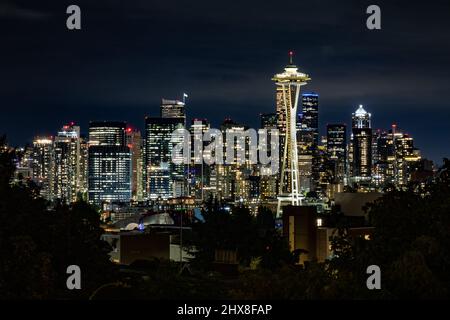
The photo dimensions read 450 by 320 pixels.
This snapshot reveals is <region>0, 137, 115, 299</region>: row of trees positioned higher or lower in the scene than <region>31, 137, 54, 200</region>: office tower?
lower

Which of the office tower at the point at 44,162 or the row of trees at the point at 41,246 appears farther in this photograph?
the office tower at the point at 44,162

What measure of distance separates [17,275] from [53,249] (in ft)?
23.3

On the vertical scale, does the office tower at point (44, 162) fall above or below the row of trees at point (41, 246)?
above

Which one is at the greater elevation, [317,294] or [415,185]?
[415,185]

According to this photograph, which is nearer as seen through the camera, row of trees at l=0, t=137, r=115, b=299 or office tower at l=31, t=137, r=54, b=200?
row of trees at l=0, t=137, r=115, b=299

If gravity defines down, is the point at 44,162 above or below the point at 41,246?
above

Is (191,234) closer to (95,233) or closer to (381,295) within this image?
(95,233)

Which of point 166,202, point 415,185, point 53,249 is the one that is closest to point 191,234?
point 53,249

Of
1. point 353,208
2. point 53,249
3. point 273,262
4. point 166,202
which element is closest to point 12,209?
point 53,249

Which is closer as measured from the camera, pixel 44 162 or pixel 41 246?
pixel 41 246

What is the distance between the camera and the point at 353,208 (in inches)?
2547
